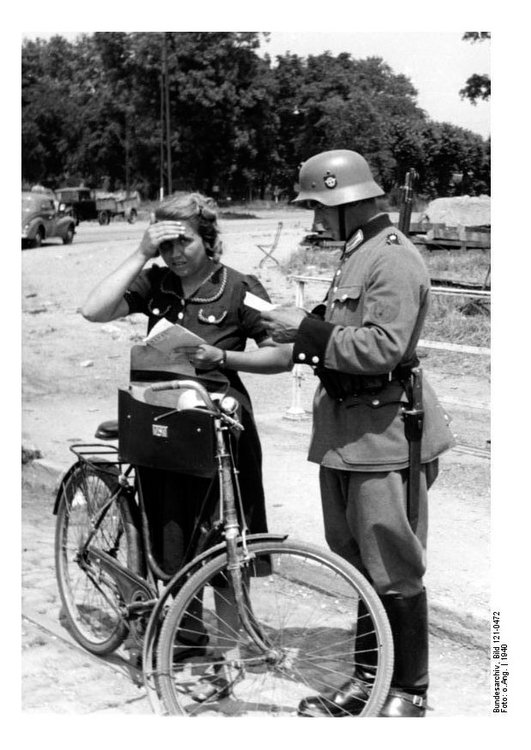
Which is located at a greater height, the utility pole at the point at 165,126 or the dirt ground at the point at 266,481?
the utility pole at the point at 165,126

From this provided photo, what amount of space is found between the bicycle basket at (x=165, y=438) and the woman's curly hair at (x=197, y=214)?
65 cm

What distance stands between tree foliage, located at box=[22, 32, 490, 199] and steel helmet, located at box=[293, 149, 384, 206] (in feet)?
4.62

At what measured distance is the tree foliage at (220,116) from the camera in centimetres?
558

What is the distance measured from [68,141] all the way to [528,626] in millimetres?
5910

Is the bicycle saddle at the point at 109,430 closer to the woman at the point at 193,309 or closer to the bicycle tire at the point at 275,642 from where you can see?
the woman at the point at 193,309

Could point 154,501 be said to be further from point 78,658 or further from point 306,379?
point 306,379

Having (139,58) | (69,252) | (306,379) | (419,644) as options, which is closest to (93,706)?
(419,644)

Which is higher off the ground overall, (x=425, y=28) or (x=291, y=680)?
(x=425, y=28)

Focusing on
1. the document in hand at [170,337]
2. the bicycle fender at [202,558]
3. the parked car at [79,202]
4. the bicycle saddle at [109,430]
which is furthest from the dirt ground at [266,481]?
the parked car at [79,202]

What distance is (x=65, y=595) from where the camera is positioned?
14.4 feet

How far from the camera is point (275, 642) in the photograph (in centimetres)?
343

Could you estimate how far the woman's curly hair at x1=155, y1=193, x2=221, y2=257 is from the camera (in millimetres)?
3674

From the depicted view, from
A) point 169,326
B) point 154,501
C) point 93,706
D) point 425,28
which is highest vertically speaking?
point 425,28

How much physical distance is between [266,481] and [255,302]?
2808 mm
